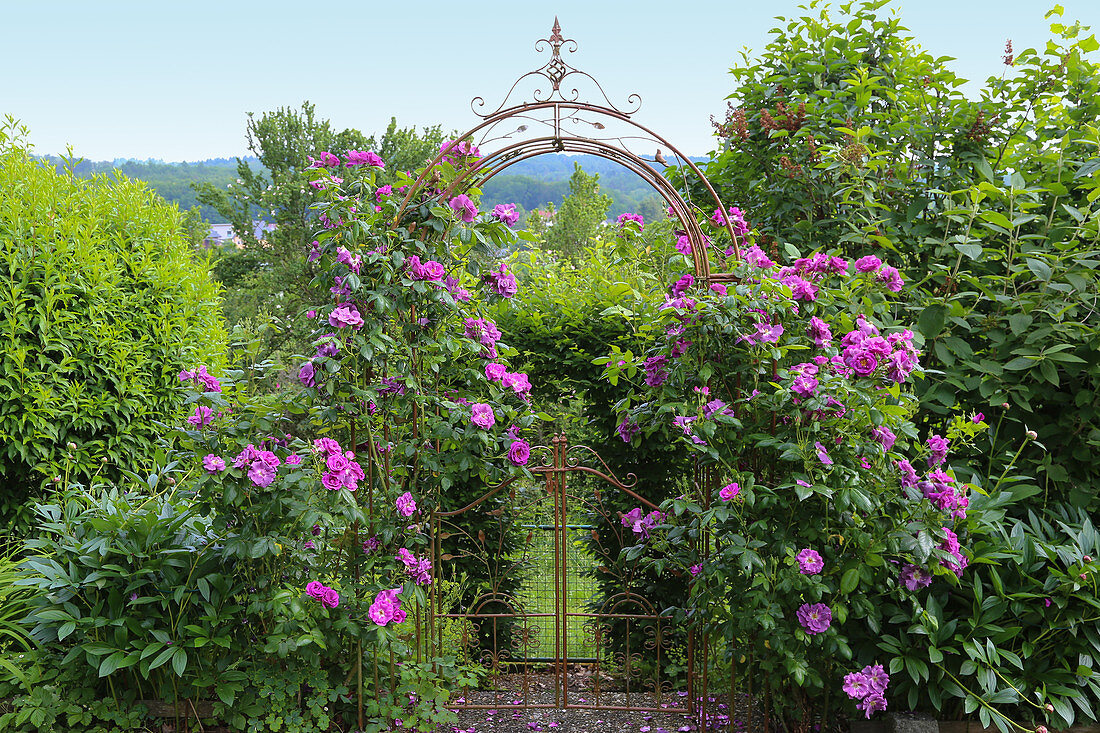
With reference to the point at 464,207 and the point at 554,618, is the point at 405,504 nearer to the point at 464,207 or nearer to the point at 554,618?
the point at 464,207

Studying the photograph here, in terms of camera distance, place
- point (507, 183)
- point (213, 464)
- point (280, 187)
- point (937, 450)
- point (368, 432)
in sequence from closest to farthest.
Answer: point (213, 464) → point (937, 450) → point (368, 432) → point (280, 187) → point (507, 183)

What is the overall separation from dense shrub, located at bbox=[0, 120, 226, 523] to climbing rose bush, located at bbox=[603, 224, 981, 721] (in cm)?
253

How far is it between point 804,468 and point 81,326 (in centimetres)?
342

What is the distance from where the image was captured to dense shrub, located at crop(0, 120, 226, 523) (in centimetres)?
339

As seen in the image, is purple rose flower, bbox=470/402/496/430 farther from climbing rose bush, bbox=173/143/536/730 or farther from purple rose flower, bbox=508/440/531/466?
purple rose flower, bbox=508/440/531/466

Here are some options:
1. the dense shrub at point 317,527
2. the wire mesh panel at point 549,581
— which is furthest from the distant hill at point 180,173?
the dense shrub at point 317,527

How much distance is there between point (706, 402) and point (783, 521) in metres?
0.49

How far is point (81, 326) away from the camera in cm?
356

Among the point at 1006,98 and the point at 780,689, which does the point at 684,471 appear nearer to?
the point at 780,689

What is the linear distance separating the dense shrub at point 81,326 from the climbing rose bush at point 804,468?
8.31 feet

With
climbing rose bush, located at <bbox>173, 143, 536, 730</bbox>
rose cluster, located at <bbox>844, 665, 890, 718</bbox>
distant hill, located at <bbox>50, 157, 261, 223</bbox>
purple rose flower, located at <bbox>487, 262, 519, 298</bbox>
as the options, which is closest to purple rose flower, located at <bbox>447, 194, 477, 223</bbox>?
climbing rose bush, located at <bbox>173, 143, 536, 730</bbox>

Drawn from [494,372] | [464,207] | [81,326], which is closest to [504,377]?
[494,372]

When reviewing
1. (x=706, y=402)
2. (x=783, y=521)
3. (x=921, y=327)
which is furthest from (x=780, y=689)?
(x=921, y=327)

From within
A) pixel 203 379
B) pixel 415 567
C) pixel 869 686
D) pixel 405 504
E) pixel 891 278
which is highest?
pixel 891 278
